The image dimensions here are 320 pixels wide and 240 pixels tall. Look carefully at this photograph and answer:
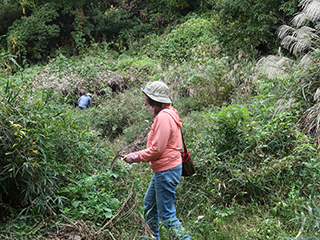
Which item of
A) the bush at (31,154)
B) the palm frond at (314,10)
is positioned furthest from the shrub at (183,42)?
the bush at (31,154)

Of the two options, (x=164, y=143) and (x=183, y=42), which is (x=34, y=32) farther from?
Answer: (x=164, y=143)

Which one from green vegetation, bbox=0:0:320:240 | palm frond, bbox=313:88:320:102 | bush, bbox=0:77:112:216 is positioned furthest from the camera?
palm frond, bbox=313:88:320:102

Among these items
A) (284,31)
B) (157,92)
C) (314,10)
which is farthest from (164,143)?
(284,31)

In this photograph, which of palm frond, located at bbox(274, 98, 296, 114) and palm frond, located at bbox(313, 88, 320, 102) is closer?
palm frond, located at bbox(313, 88, 320, 102)

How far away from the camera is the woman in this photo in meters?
3.44

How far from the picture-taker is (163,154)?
3.52 metres

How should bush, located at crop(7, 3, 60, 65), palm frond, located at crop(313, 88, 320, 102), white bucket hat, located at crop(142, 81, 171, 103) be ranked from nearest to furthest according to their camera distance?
white bucket hat, located at crop(142, 81, 171, 103) → palm frond, located at crop(313, 88, 320, 102) → bush, located at crop(7, 3, 60, 65)

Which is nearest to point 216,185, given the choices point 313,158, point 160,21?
point 313,158

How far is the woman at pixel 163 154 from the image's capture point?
344cm

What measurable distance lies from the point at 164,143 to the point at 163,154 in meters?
0.16

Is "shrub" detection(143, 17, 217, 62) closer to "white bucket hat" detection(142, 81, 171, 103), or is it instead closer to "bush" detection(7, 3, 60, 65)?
"bush" detection(7, 3, 60, 65)

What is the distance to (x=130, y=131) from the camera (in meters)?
8.21

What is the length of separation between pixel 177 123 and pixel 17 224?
1994 millimetres

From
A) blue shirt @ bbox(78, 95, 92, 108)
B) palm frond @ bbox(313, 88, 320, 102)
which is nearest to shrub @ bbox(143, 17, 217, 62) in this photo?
blue shirt @ bbox(78, 95, 92, 108)
